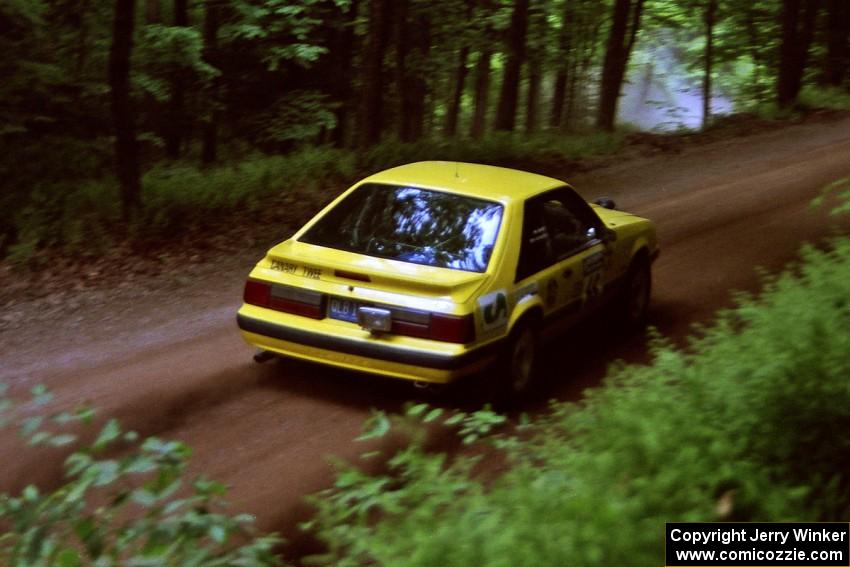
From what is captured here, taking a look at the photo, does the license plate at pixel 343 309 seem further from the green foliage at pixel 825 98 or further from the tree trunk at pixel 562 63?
the green foliage at pixel 825 98

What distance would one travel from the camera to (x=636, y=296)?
9695mm

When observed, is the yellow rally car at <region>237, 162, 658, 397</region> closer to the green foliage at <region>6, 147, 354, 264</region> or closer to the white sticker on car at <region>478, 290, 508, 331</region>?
the white sticker on car at <region>478, 290, 508, 331</region>

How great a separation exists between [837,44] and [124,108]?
858 inches

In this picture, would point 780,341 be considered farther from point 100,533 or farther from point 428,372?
point 100,533

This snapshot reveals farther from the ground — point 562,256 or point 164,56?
point 164,56

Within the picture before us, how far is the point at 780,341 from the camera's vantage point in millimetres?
4879

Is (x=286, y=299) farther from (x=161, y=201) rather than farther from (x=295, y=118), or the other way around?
(x=295, y=118)

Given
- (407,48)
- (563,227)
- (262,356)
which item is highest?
(407,48)

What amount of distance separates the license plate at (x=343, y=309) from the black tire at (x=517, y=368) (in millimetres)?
1087

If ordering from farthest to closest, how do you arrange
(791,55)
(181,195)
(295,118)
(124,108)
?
1. (791,55)
2. (295,118)
3. (181,195)
4. (124,108)

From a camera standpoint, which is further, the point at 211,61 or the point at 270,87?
the point at 270,87

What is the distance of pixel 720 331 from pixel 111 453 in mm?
3865

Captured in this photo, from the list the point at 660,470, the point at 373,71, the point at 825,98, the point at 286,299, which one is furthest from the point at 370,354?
the point at 825,98

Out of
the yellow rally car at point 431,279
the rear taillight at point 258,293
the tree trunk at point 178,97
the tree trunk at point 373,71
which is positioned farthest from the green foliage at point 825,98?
the rear taillight at point 258,293
